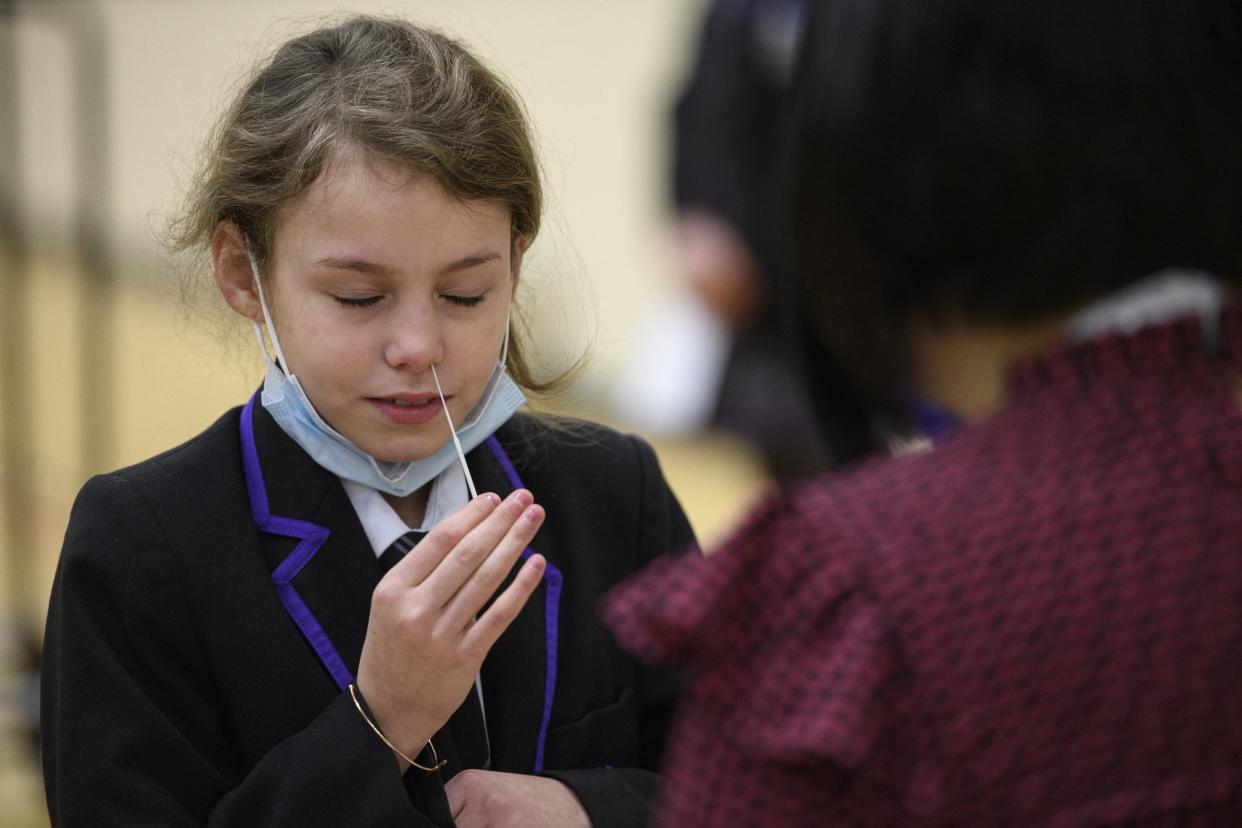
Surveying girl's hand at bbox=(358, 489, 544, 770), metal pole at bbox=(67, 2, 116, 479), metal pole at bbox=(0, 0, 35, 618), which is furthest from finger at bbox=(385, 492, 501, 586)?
metal pole at bbox=(67, 2, 116, 479)

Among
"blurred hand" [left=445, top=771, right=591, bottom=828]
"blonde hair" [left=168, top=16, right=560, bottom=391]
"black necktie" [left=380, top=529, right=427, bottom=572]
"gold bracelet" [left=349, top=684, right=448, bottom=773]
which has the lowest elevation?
"blurred hand" [left=445, top=771, right=591, bottom=828]

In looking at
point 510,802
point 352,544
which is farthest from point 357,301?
point 510,802

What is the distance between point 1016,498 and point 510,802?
0.74 metres

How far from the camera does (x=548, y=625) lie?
5.35 feet

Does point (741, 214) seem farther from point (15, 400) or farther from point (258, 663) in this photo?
point (15, 400)

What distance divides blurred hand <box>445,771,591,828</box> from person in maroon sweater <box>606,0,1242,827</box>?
21.2 inches

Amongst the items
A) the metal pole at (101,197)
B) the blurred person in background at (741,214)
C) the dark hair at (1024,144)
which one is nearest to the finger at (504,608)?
the dark hair at (1024,144)

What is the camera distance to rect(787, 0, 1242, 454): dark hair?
0.90m

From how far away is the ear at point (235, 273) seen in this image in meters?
1.60

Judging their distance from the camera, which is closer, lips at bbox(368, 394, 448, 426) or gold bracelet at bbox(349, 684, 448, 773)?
gold bracelet at bbox(349, 684, 448, 773)

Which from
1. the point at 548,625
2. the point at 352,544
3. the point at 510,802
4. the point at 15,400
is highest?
the point at 352,544

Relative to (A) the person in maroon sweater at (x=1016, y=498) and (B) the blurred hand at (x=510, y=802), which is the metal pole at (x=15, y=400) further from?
(A) the person in maroon sweater at (x=1016, y=498)

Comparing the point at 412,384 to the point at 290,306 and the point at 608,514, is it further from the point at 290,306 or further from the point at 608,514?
the point at 608,514

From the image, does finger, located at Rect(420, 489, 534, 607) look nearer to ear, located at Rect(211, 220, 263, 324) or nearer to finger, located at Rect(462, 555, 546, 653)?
finger, located at Rect(462, 555, 546, 653)
